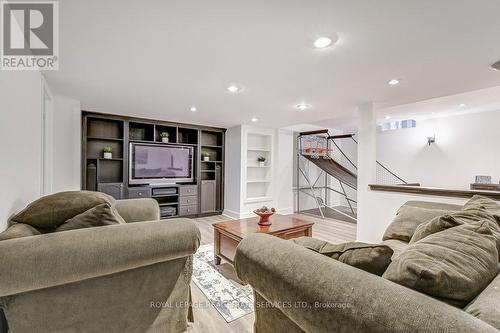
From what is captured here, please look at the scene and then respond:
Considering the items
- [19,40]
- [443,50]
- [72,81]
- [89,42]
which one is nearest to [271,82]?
[443,50]

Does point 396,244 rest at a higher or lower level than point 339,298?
lower

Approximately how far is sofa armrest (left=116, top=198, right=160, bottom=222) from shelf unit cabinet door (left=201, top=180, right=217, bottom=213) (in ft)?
9.03

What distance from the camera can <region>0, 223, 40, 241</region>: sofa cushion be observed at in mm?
1091

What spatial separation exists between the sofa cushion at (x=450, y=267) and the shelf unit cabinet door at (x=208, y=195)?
14.9 feet

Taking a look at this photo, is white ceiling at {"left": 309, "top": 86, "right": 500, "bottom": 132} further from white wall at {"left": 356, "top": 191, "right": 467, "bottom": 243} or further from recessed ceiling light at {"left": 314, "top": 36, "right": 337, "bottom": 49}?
recessed ceiling light at {"left": 314, "top": 36, "right": 337, "bottom": 49}

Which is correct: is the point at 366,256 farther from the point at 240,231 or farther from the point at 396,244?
the point at 240,231

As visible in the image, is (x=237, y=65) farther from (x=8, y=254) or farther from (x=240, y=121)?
(x=240, y=121)

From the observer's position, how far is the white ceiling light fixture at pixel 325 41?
63.2 inches

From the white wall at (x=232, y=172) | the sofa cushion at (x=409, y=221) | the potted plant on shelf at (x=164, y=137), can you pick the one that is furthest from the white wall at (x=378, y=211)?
the potted plant on shelf at (x=164, y=137)

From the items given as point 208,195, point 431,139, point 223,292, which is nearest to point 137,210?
point 223,292

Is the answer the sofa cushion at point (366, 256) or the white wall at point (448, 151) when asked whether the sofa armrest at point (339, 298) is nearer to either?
the sofa cushion at point (366, 256)

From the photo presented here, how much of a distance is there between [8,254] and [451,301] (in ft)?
5.56

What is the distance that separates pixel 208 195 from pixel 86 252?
13.5ft

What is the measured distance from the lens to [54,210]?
133 centimetres
